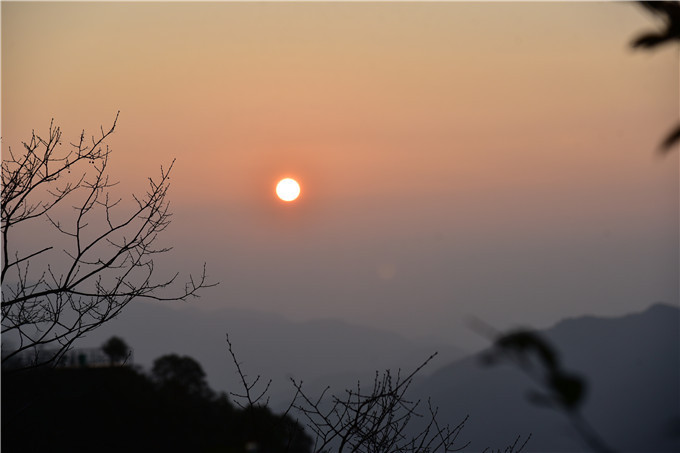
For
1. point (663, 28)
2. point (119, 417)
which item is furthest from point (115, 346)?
point (663, 28)

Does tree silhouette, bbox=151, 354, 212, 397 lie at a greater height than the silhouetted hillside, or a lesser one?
greater

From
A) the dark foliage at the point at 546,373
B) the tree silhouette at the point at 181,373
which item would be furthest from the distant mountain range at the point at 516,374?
the tree silhouette at the point at 181,373

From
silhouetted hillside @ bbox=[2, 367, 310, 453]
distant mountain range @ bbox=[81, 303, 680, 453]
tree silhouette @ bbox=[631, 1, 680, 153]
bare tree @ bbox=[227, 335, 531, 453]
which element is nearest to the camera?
tree silhouette @ bbox=[631, 1, 680, 153]

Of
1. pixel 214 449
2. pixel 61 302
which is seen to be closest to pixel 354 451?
pixel 61 302

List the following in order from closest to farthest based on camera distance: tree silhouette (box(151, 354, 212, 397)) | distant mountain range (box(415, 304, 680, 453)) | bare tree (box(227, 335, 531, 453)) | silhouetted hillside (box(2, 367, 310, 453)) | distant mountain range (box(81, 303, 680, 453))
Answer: distant mountain range (box(81, 303, 680, 453))
bare tree (box(227, 335, 531, 453))
silhouetted hillside (box(2, 367, 310, 453))
distant mountain range (box(415, 304, 680, 453))
tree silhouette (box(151, 354, 212, 397))

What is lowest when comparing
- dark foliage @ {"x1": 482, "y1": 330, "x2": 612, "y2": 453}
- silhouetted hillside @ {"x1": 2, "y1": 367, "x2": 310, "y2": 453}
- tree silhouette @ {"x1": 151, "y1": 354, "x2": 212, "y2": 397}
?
dark foliage @ {"x1": 482, "y1": 330, "x2": 612, "y2": 453}

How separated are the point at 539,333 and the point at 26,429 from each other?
753 centimetres

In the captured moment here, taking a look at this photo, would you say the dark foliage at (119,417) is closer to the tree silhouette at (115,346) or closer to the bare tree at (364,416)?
the bare tree at (364,416)

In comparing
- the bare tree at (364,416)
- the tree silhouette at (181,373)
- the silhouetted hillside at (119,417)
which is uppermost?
the tree silhouette at (181,373)

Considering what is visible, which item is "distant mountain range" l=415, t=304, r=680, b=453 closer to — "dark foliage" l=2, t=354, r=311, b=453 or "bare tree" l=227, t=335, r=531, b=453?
"bare tree" l=227, t=335, r=531, b=453

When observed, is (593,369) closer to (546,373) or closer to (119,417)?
(119,417)

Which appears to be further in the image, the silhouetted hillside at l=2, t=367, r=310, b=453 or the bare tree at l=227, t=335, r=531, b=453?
the silhouetted hillside at l=2, t=367, r=310, b=453

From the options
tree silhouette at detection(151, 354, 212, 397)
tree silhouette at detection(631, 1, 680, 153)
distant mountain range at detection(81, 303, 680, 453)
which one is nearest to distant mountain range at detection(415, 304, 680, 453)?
distant mountain range at detection(81, 303, 680, 453)

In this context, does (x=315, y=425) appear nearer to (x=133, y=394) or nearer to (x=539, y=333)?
(x=539, y=333)
